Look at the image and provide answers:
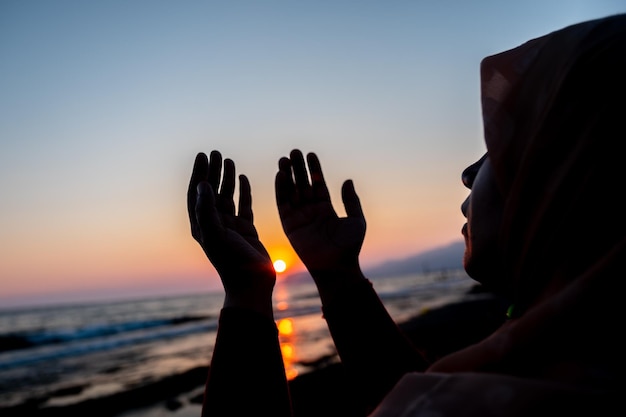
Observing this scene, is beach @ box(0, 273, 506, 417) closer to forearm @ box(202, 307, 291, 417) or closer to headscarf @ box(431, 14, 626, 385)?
forearm @ box(202, 307, 291, 417)

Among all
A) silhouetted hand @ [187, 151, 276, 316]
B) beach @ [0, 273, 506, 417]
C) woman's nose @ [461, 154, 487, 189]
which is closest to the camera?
woman's nose @ [461, 154, 487, 189]

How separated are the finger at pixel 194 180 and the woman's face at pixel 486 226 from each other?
1.13 m

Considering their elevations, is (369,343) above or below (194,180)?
below

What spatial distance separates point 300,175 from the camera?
2035mm

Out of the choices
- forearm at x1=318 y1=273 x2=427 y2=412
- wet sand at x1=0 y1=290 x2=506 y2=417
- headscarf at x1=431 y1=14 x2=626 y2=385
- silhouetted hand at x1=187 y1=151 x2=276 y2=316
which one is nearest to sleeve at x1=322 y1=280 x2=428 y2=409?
forearm at x1=318 y1=273 x2=427 y2=412

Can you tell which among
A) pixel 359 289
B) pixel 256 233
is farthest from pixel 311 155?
pixel 359 289

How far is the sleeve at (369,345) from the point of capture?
5.37ft

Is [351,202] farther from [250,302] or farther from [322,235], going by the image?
[250,302]

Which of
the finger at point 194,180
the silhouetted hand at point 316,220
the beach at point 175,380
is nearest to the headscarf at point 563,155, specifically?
the silhouetted hand at point 316,220

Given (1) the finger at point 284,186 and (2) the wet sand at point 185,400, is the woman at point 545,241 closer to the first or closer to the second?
(1) the finger at point 284,186

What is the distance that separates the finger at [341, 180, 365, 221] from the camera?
200 centimetres

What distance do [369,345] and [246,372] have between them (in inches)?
21.3

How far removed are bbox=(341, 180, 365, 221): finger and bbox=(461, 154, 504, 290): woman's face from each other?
0.77 m

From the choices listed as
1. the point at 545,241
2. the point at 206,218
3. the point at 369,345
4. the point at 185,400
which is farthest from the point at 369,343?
the point at 185,400
